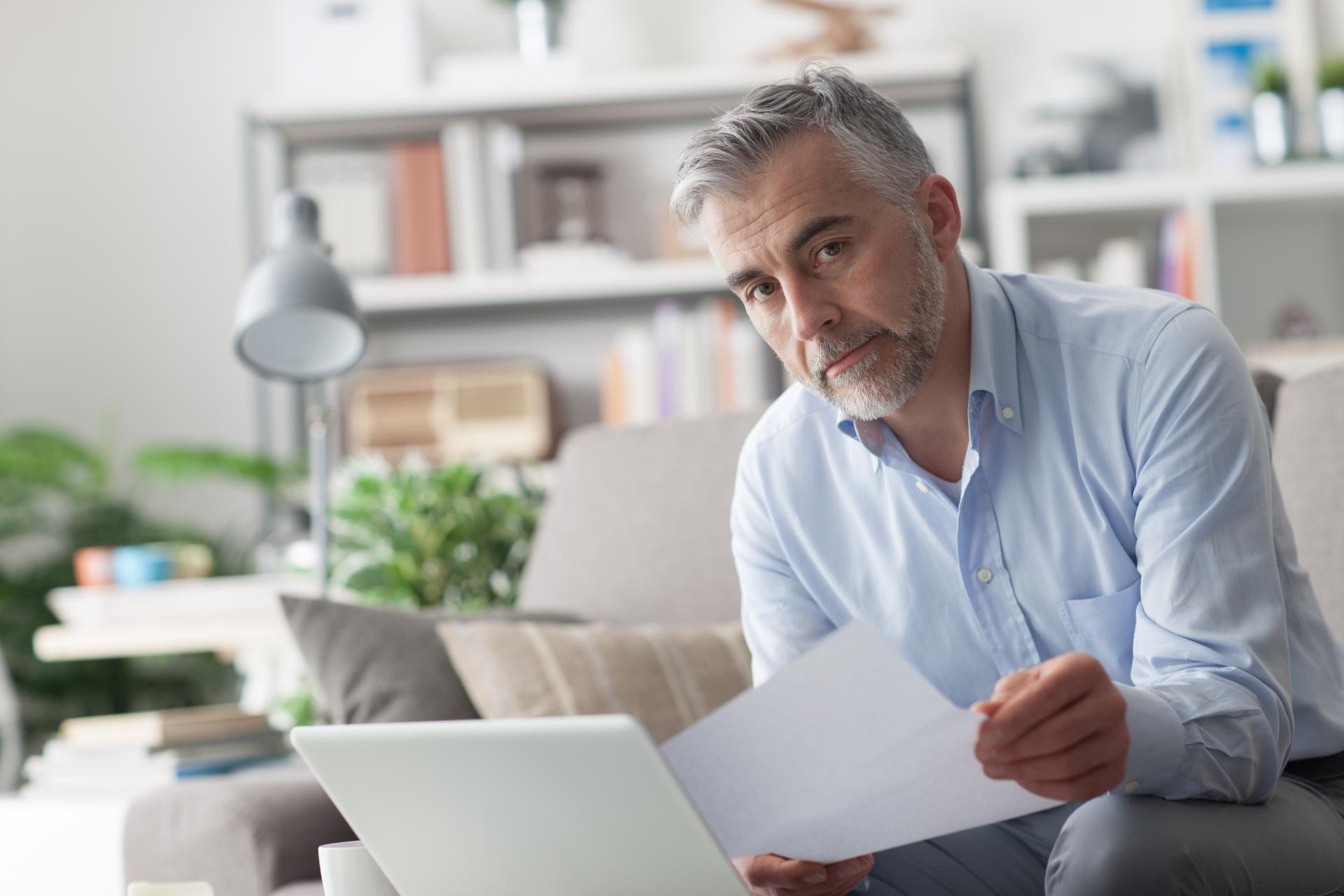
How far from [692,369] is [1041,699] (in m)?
2.41

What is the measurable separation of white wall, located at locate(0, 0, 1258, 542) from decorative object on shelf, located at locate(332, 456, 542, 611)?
4.73ft

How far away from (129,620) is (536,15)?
5.59 ft

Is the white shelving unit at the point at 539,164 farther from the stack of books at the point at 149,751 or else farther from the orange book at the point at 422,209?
the stack of books at the point at 149,751

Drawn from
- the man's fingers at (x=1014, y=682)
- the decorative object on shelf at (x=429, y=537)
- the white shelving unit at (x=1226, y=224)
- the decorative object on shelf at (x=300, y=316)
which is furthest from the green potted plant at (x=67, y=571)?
the man's fingers at (x=1014, y=682)

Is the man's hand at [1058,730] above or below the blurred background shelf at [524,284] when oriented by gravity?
below

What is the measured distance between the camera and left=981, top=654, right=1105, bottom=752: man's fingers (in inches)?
29.3

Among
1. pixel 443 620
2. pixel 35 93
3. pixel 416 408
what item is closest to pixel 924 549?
pixel 443 620

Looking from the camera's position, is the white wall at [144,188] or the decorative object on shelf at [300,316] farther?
the white wall at [144,188]

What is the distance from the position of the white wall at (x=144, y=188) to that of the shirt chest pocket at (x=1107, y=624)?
2.61 metres

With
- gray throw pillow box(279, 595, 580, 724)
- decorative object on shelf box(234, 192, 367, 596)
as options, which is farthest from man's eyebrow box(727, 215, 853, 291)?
decorative object on shelf box(234, 192, 367, 596)

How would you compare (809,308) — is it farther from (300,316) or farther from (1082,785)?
(300,316)

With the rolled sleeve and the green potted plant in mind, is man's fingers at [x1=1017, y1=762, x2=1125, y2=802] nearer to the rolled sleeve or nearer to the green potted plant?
the rolled sleeve

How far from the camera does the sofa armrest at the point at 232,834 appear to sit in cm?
135

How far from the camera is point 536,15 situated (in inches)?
128
